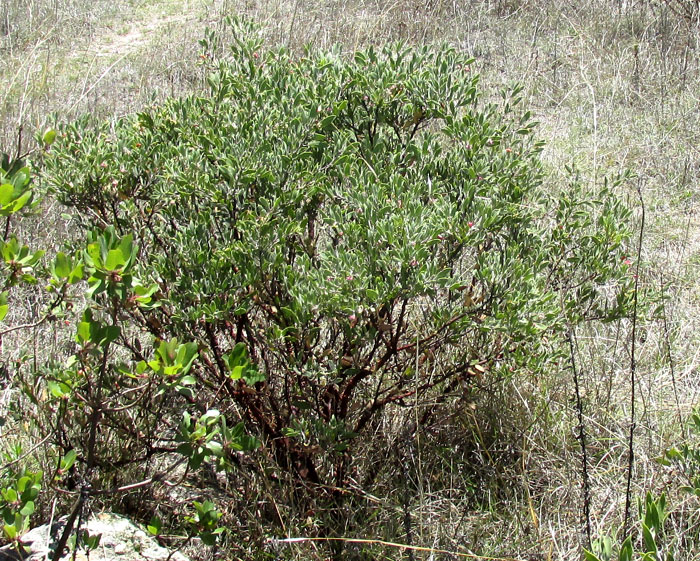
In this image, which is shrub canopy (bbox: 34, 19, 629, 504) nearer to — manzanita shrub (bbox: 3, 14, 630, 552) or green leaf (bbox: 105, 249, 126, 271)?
manzanita shrub (bbox: 3, 14, 630, 552)

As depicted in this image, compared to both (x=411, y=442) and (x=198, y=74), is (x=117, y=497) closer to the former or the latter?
(x=411, y=442)

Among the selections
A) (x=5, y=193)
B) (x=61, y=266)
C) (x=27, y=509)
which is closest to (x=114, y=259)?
(x=61, y=266)

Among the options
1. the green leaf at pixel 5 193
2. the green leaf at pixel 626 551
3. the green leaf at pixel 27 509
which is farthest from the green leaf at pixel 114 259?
the green leaf at pixel 626 551

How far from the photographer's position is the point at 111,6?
8047 millimetres

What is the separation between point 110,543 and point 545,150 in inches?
→ 142

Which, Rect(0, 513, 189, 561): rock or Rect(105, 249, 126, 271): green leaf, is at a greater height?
Rect(105, 249, 126, 271): green leaf

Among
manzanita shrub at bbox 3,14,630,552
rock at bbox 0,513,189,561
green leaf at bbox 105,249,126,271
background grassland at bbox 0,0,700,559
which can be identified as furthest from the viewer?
background grassland at bbox 0,0,700,559

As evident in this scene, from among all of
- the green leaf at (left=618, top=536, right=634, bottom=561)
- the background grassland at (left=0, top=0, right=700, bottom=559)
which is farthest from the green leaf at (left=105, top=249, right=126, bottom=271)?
the green leaf at (left=618, top=536, right=634, bottom=561)

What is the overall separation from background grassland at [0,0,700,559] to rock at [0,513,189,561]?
36cm

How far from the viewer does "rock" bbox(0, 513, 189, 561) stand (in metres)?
2.00

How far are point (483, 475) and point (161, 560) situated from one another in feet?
3.75

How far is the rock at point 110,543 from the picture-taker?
6.57 ft

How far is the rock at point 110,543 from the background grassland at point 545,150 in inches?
14.2

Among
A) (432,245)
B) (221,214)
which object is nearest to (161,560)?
(221,214)
